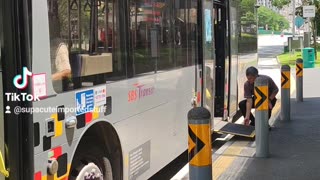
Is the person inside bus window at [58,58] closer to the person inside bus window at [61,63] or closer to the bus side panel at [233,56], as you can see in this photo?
the person inside bus window at [61,63]

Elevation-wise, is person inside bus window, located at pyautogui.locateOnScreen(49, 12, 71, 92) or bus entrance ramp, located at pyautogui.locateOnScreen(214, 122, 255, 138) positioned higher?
person inside bus window, located at pyautogui.locateOnScreen(49, 12, 71, 92)

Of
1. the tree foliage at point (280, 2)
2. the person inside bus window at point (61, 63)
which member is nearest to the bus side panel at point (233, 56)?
the person inside bus window at point (61, 63)

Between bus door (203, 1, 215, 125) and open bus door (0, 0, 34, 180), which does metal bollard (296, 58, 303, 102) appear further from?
open bus door (0, 0, 34, 180)

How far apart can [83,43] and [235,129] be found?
5.30m

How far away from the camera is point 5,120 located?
3.24 m

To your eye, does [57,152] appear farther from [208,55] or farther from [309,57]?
[309,57]

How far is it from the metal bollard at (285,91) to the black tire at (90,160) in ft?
20.0

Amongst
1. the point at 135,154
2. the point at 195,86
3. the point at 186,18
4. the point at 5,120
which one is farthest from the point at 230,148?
the point at 5,120

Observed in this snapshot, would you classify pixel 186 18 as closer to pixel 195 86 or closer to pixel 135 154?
pixel 195 86

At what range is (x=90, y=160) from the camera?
14.2 feet

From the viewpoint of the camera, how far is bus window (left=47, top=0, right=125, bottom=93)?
3605 mm

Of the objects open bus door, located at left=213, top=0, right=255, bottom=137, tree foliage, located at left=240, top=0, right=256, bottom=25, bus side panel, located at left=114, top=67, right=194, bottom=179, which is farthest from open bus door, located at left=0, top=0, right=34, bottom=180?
tree foliage, located at left=240, top=0, right=256, bottom=25

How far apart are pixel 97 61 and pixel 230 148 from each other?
4481 mm

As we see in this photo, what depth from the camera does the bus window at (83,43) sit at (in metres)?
3.61
